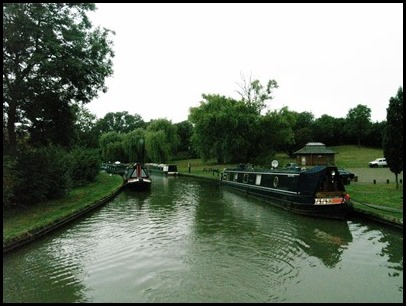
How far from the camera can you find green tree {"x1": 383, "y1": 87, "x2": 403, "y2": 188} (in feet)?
64.2

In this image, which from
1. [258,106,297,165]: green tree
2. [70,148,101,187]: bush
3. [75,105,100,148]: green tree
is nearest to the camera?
[70,148,101,187]: bush

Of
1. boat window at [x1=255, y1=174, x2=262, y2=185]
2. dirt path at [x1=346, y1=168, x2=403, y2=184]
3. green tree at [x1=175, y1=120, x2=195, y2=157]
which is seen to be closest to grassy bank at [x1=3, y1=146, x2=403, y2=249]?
boat window at [x1=255, y1=174, x2=262, y2=185]

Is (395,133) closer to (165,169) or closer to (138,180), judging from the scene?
(138,180)

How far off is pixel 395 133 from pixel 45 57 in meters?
18.0

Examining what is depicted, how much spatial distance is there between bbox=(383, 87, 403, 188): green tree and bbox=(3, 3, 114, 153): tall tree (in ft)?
50.6

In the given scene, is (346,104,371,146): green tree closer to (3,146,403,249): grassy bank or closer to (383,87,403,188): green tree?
(383,87,403,188): green tree

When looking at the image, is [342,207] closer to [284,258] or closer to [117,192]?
[284,258]

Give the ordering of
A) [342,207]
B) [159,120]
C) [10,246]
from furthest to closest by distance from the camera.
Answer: [159,120]
[342,207]
[10,246]

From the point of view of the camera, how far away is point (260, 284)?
7.66 metres

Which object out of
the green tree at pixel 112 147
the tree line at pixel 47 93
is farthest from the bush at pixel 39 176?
the green tree at pixel 112 147

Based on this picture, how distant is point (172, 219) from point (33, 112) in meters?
7.47

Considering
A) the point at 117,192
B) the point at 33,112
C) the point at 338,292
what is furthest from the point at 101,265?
the point at 117,192

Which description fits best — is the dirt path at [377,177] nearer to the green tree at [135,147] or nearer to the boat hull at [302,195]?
the boat hull at [302,195]

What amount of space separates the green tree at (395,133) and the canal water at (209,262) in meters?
7.73
